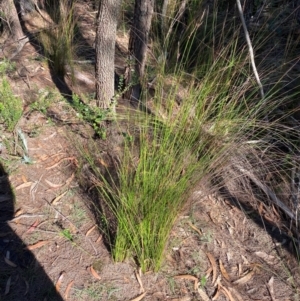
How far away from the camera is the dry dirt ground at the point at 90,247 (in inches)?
87.1

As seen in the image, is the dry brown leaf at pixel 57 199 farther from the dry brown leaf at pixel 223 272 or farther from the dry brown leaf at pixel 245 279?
the dry brown leaf at pixel 245 279

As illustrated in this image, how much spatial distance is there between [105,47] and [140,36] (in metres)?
0.39

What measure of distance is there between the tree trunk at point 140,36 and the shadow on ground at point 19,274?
1521 mm

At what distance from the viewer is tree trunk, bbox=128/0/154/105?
3041 mm

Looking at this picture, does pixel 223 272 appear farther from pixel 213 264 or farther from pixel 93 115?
pixel 93 115

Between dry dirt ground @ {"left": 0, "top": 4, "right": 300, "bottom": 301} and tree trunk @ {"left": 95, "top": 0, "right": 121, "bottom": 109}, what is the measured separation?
305 millimetres

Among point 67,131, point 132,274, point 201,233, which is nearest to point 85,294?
point 132,274

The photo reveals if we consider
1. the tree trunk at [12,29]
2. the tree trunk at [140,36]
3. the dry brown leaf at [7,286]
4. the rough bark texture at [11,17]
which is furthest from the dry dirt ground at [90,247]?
the rough bark texture at [11,17]

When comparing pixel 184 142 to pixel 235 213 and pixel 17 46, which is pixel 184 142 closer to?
pixel 235 213

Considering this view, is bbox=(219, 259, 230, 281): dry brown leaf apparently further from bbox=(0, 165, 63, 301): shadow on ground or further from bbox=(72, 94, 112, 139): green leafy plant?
bbox=(72, 94, 112, 139): green leafy plant

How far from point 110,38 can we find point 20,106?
88 cm

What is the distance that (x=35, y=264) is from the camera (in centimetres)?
225

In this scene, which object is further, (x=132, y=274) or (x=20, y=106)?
(x=20, y=106)

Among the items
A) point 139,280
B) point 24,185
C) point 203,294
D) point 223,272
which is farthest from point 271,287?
point 24,185
